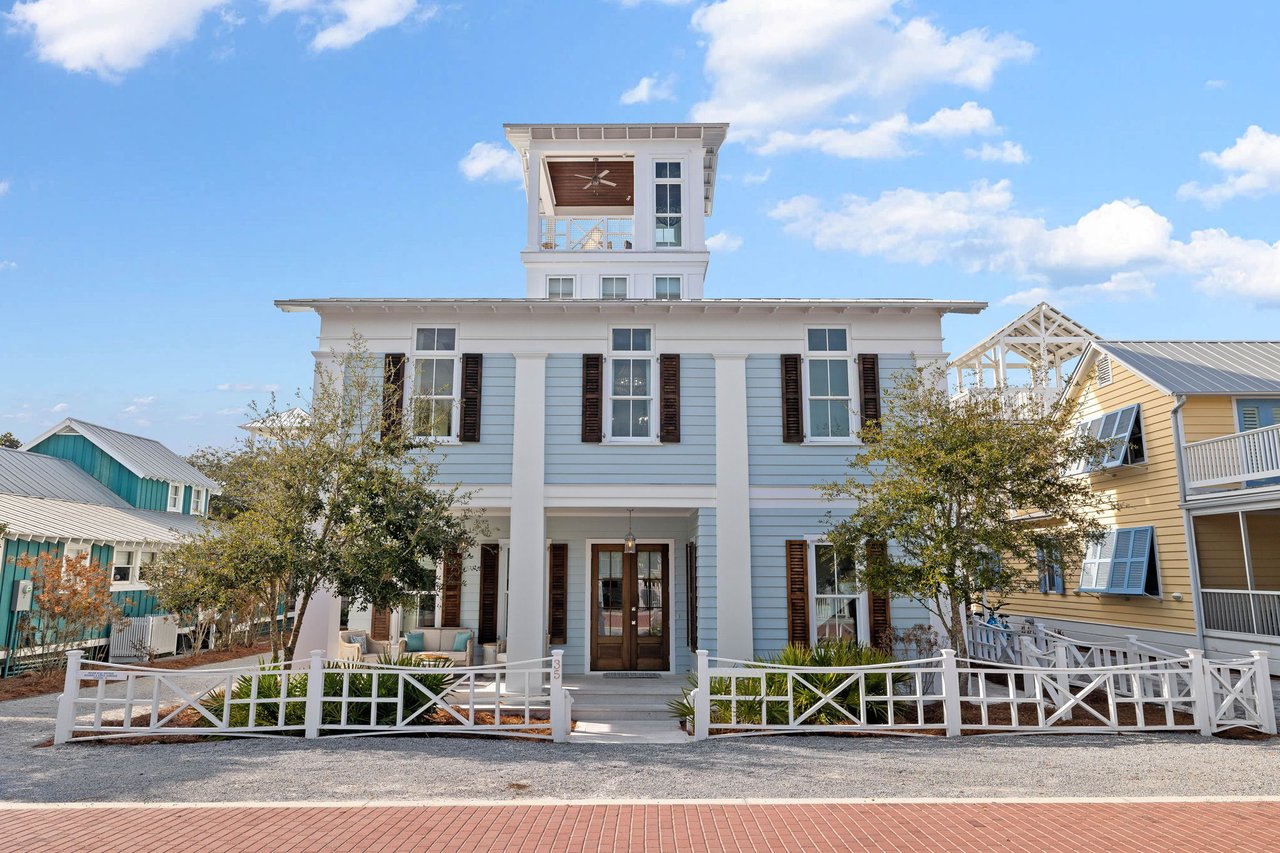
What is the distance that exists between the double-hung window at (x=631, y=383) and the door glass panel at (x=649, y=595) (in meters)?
2.77

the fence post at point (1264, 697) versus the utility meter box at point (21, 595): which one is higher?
the utility meter box at point (21, 595)

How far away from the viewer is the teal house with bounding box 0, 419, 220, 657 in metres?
16.2

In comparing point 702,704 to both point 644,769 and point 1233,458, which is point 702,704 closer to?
point 644,769

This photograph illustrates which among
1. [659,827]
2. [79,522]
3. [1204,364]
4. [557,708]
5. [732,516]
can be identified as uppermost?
[1204,364]

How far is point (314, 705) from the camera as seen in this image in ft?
31.1

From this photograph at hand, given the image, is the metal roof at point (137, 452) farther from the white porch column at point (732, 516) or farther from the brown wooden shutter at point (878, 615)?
the brown wooden shutter at point (878, 615)

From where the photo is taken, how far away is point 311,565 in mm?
10383

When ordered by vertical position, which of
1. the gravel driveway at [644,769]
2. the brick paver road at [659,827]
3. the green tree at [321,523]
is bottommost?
the brick paver road at [659,827]

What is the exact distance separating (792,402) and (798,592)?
315 centimetres

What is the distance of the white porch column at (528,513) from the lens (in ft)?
43.8

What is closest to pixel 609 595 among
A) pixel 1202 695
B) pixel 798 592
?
pixel 798 592

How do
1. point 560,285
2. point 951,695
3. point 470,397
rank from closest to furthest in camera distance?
point 951,695
point 470,397
point 560,285

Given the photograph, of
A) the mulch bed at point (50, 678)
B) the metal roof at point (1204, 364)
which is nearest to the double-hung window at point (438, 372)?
the mulch bed at point (50, 678)

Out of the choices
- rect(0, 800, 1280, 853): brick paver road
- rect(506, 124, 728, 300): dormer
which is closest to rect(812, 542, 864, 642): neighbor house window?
rect(0, 800, 1280, 853): brick paver road
